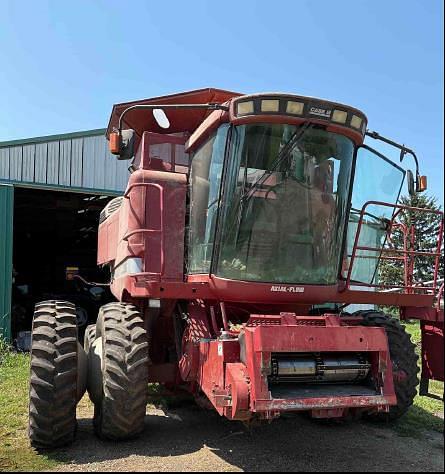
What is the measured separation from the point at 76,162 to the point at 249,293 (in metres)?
8.36

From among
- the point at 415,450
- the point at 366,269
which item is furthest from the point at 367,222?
the point at 415,450

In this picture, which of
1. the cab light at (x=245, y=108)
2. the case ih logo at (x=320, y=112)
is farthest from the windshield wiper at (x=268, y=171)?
the cab light at (x=245, y=108)

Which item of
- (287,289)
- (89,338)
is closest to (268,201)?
(287,289)

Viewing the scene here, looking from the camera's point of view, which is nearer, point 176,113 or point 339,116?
point 339,116

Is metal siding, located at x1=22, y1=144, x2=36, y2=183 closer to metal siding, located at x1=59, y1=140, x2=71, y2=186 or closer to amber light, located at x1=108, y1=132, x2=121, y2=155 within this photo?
metal siding, located at x1=59, y1=140, x2=71, y2=186

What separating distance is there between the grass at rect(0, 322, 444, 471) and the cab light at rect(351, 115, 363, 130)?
8.53 feet

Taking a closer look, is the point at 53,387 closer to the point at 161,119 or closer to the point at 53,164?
the point at 161,119

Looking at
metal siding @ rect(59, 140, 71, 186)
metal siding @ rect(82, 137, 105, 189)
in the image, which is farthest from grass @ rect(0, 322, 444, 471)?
metal siding @ rect(82, 137, 105, 189)

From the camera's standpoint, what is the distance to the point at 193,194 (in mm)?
5473

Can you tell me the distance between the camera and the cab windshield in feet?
15.8

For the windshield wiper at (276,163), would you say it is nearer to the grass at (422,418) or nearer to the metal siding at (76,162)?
the grass at (422,418)

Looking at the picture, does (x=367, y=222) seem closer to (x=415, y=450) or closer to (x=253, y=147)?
(x=253, y=147)

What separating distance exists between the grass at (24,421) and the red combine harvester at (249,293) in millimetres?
215

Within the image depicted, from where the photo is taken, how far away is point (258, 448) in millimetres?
4953
